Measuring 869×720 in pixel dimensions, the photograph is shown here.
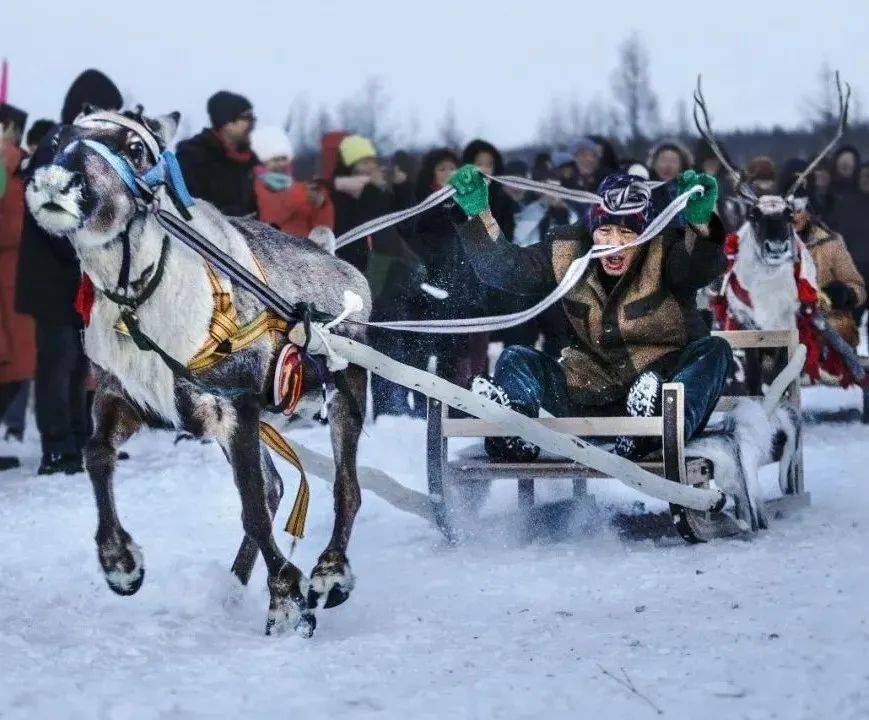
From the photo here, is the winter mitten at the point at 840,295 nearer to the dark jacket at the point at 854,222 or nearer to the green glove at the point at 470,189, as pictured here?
the dark jacket at the point at 854,222

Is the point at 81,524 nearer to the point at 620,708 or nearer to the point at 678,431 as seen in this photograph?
the point at 678,431

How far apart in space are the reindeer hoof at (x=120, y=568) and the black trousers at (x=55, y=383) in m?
3.86

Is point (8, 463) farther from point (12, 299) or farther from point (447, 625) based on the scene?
point (447, 625)

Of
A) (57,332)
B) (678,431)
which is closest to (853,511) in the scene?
(678,431)

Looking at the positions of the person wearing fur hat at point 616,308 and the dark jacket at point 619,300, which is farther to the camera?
the dark jacket at point 619,300

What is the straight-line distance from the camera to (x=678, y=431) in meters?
6.00

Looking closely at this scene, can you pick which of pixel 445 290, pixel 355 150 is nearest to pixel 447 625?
pixel 445 290

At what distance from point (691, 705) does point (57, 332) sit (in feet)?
18.8

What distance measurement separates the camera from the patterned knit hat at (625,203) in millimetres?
6445

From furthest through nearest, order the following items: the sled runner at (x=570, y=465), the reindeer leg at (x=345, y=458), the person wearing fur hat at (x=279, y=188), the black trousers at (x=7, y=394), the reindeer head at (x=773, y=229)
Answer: the person wearing fur hat at (x=279, y=188) < the black trousers at (x=7, y=394) < the reindeer head at (x=773, y=229) < the sled runner at (x=570, y=465) < the reindeer leg at (x=345, y=458)

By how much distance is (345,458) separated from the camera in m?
5.79

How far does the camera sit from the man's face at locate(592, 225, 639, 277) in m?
6.49

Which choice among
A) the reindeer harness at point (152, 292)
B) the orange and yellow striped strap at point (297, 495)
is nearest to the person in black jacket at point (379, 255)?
the orange and yellow striped strap at point (297, 495)

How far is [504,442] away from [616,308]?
758mm
